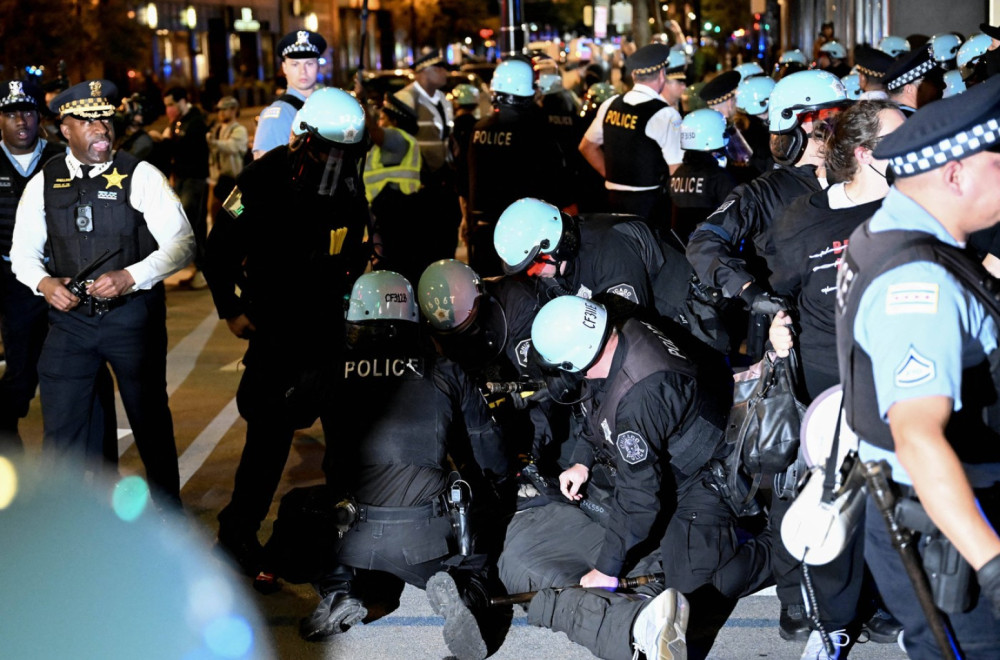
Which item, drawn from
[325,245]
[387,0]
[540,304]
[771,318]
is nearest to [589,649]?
[771,318]

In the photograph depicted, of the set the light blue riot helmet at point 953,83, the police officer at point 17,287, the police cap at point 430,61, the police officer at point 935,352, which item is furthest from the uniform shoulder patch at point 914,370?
the police cap at point 430,61

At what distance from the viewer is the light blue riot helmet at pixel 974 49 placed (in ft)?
29.0

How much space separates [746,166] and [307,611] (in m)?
4.83

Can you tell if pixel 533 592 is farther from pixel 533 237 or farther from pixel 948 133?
pixel 948 133

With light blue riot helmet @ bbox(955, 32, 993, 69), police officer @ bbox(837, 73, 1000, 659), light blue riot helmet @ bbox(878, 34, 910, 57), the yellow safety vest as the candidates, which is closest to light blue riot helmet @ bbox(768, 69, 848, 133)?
police officer @ bbox(837, 73, 1000, 659)

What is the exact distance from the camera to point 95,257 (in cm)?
547

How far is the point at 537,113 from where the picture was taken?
870cm

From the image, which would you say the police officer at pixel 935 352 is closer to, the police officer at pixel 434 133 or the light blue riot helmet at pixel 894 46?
the police officer at pixel 434 133

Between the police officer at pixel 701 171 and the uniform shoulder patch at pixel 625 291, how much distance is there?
1594 millimetres

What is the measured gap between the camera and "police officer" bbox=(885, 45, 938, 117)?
276 inches

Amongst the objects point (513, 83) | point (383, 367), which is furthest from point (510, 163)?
point (383, 367)

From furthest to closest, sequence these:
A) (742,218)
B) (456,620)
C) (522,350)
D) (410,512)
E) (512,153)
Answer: (512,153)
(522,350)
(742,218)
(410,512)
(456,620)

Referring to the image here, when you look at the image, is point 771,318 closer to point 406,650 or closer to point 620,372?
point 620,372

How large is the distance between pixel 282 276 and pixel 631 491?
6.86 feet
